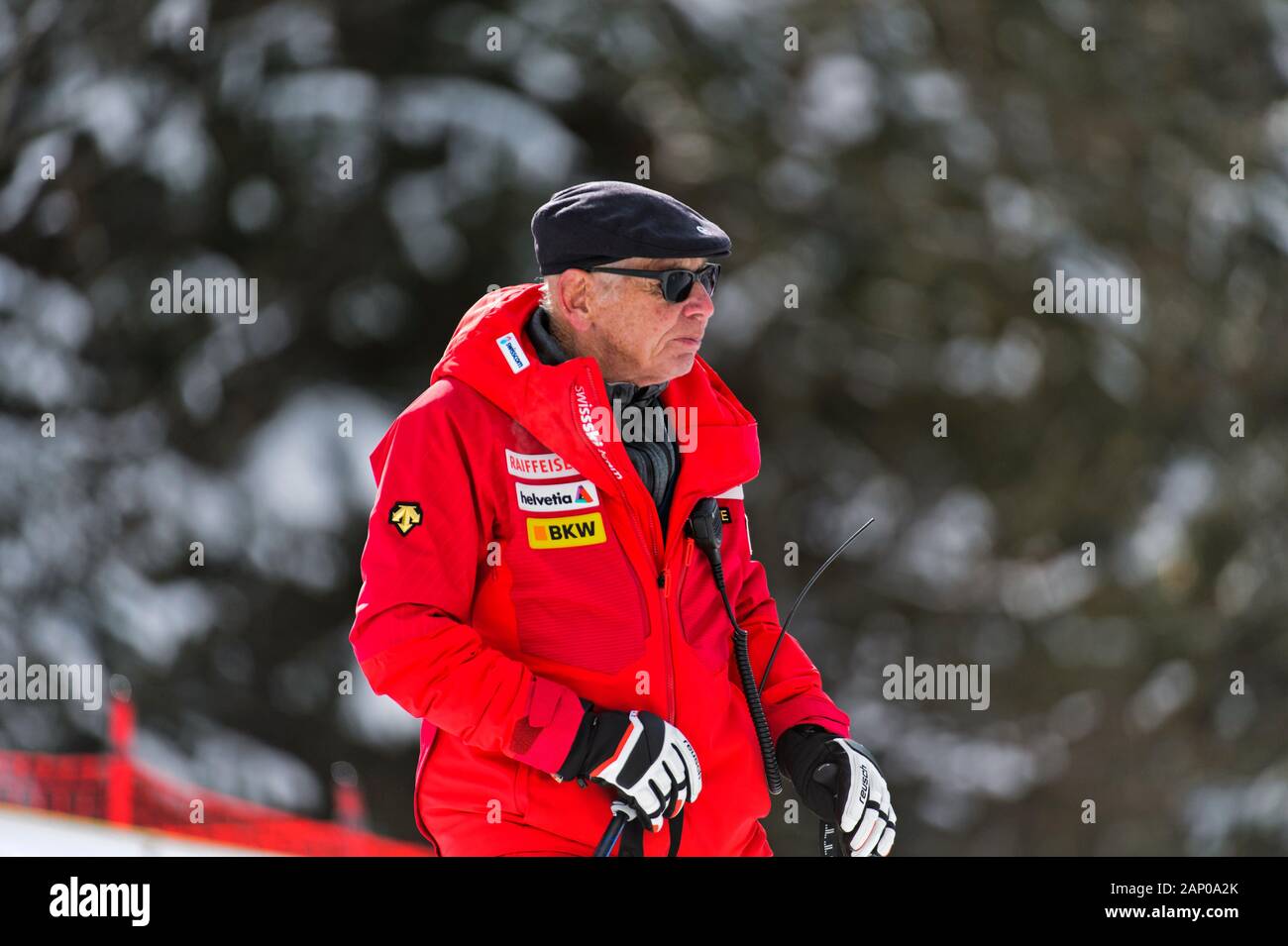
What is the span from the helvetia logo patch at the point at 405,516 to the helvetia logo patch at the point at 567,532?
123 mm

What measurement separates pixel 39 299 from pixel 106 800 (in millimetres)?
1630

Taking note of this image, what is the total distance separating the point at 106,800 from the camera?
3.89 m

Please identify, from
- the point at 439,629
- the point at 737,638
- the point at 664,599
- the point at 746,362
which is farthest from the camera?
the point at 746,362

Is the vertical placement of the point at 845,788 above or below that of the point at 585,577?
below

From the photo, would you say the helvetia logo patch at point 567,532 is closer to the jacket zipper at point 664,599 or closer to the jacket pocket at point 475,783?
the jacket zipper at point 664,599

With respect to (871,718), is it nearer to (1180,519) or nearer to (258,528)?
(1180,519)

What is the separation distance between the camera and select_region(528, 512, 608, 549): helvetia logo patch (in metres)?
1.40

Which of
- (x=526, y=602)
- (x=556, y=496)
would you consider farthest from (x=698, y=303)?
(x=526, y=602)

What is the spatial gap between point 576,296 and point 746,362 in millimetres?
2787

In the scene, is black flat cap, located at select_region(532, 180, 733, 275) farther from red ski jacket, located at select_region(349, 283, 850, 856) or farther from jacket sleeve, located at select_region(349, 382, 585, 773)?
jacket sleeve, located at select_region(349, 382, 585, 773)

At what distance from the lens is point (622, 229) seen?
4.80 ft
